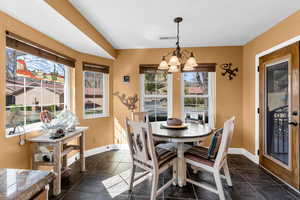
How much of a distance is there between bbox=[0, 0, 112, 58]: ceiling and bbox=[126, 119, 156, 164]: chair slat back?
1506mm

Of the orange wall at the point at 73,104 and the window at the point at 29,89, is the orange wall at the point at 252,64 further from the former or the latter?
the window at the point at 29,89

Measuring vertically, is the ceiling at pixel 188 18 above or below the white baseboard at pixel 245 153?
above

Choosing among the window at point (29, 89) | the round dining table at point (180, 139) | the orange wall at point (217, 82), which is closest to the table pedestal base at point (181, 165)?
the round dining table at point (180, 139)

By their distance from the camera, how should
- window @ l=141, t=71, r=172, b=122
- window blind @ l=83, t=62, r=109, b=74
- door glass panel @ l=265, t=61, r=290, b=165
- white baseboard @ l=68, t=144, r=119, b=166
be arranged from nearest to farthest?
door glass panel @ l=265, t=61, r=290, b=165
white baseboard @ l=68, t=144, r=119, b=166
window blind @ l=83, t=62, r=109, b=74
window @ l=141, t=71, r=172, b=122

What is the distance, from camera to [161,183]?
7.50ft

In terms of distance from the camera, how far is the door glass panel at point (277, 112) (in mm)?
2295

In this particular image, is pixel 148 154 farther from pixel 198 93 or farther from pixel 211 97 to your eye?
pixel 211 97

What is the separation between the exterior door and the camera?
82.5 inches

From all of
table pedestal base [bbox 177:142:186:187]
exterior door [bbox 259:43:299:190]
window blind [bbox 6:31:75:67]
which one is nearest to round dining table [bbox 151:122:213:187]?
table pedestal base [bbox 177:142:186:187]

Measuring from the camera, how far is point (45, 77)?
2.48 meters

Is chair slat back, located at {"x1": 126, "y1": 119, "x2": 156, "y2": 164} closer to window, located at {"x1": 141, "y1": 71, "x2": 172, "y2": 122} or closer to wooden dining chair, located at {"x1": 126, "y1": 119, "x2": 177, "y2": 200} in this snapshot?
wooden dining chair, located at {"x1": 126, "y1": 119, "x2": 177, "y2": 200}

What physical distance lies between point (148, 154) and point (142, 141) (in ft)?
0.70

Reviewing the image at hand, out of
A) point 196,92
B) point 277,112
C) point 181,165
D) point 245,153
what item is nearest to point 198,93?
point 196,92

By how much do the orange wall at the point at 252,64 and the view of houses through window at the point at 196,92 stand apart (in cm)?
80
